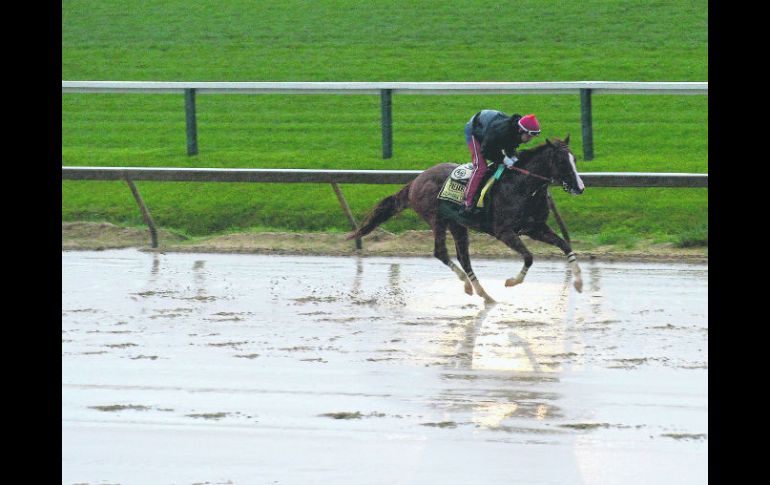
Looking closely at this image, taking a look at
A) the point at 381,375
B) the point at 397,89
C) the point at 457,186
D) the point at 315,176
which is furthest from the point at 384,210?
the point at 381,375

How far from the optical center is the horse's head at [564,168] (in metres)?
12.9

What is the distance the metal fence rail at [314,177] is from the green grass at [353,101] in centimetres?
64

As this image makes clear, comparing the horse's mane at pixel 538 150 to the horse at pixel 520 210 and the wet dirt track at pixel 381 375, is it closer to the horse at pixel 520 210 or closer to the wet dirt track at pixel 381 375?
the horse at pixel 520 210

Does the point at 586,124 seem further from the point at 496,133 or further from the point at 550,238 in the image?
the point at 496,133

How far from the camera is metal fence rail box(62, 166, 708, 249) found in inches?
613

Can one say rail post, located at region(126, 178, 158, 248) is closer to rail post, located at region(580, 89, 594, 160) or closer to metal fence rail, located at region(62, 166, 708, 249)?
metal fence rail, located at region(62, 166, 708, 249)

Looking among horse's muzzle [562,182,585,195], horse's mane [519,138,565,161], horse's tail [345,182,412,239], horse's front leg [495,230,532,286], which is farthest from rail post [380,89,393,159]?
horse's muzzle [562,182,585,195]

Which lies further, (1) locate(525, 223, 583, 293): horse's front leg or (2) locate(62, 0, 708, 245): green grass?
(2) locate(62, 0, 708, 245): green grass

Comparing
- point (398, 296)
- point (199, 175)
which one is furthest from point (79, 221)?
point (398, 296)

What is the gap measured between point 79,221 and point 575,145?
250 inches

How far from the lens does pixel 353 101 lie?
23.0 metres

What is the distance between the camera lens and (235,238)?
55.1 ft

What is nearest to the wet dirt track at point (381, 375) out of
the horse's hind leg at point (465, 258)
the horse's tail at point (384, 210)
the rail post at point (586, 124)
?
the horse's hind leg at point (465, 258)

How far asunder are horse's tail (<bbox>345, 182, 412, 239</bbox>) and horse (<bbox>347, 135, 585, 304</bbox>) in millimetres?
641
